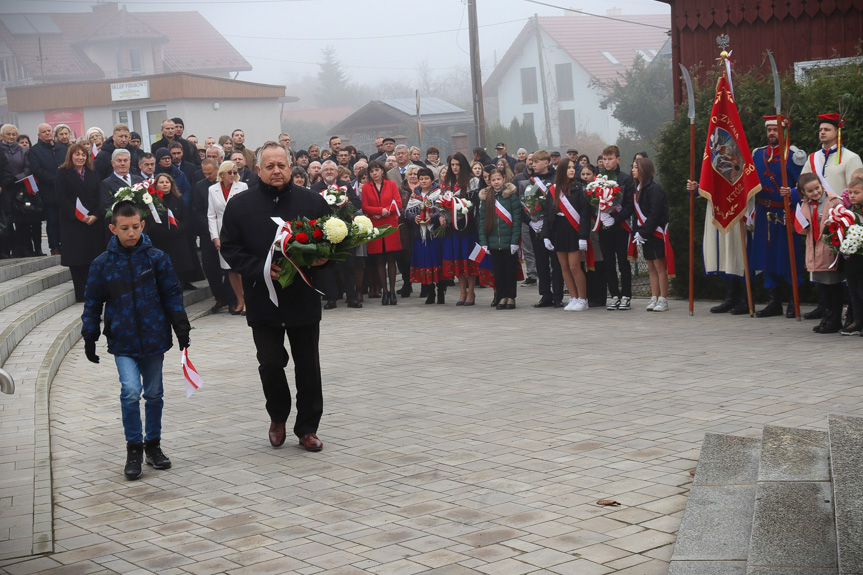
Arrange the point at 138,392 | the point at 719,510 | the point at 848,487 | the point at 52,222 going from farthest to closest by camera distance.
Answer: the point at 52,222
the point at 138,392
the point at 719,510
the point at 848,487

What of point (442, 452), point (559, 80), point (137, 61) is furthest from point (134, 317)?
point (137, 61)

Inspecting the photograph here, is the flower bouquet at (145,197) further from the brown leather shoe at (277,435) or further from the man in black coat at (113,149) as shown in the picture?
the brown leather shoe at (277,435)

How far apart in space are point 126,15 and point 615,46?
43206 mm

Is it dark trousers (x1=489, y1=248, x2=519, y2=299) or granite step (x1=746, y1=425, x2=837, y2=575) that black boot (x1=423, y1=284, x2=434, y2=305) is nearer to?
dark trousers (x1=489, y1=248, x2=519, y2=299)

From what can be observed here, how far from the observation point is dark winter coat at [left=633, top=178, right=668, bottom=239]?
43.3ft

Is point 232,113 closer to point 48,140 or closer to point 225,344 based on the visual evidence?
point 48,140

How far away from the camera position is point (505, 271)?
14.9 metres

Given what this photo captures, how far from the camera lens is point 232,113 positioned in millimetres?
44969

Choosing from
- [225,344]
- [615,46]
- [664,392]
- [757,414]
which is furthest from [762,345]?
[615,46]

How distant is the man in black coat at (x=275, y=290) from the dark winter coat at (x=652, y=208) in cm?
663

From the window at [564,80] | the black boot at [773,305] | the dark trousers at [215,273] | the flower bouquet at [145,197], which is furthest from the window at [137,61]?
the black boot at [773,305]

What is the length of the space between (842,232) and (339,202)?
6805 millimetres

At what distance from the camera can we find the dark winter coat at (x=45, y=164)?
16.2 m

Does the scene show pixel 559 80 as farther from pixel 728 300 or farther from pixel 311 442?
pixel 311 442
